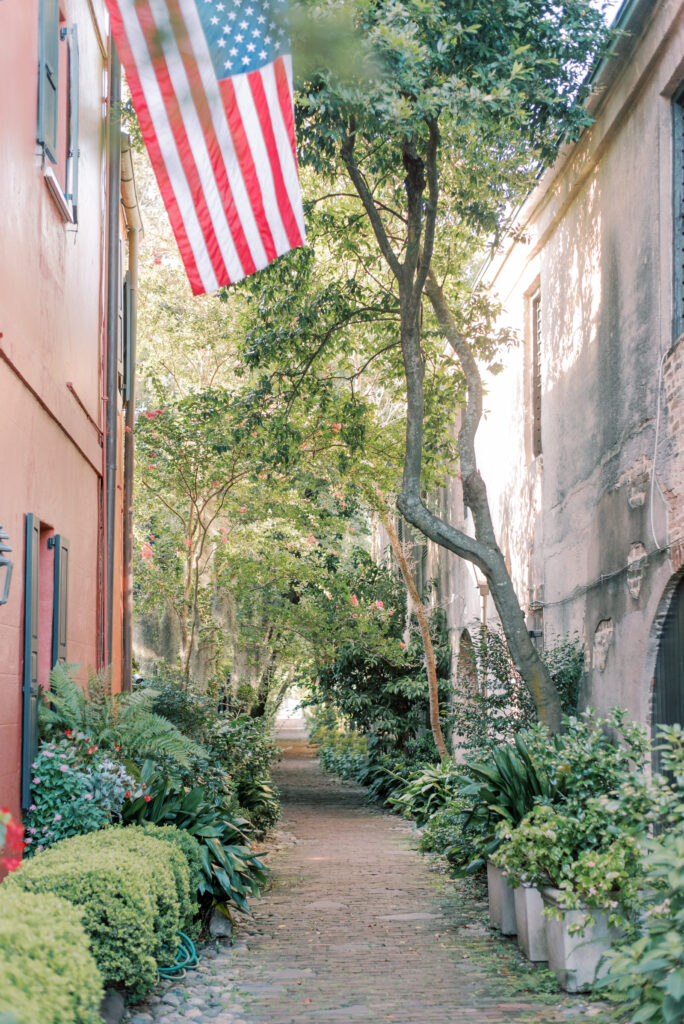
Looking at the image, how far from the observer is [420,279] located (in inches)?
374

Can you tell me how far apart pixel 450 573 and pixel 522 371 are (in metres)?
5.83

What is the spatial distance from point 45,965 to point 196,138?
499 cm

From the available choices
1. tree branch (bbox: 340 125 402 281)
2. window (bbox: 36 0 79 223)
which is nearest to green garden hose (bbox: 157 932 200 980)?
window (bbox: 36 0 79 223)

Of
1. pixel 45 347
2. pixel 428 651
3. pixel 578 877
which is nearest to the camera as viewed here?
pixel 578 877

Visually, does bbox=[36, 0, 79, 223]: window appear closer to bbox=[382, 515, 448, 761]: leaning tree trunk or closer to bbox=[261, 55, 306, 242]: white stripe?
bbox=[261, 55, 306, 242]: white stripe

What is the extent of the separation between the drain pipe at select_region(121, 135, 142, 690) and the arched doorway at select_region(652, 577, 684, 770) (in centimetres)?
614

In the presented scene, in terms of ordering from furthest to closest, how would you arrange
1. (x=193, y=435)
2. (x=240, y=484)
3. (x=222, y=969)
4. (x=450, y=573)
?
(x=450, y=573), (x=240, y=484), (x=193, y=435), (x=222, y=969)

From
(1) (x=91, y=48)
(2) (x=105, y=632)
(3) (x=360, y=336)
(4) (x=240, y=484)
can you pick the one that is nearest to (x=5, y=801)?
(2) (x=105, y=632)

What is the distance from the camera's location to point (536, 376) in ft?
42.7

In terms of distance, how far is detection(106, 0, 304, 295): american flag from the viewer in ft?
21.1

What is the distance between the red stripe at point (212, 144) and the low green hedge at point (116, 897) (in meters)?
3.70

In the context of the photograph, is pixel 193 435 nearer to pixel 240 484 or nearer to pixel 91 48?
pixel 240 484

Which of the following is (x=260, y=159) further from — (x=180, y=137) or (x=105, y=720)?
(x=105, y=720)

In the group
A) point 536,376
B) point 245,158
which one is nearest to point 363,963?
point 245,158
